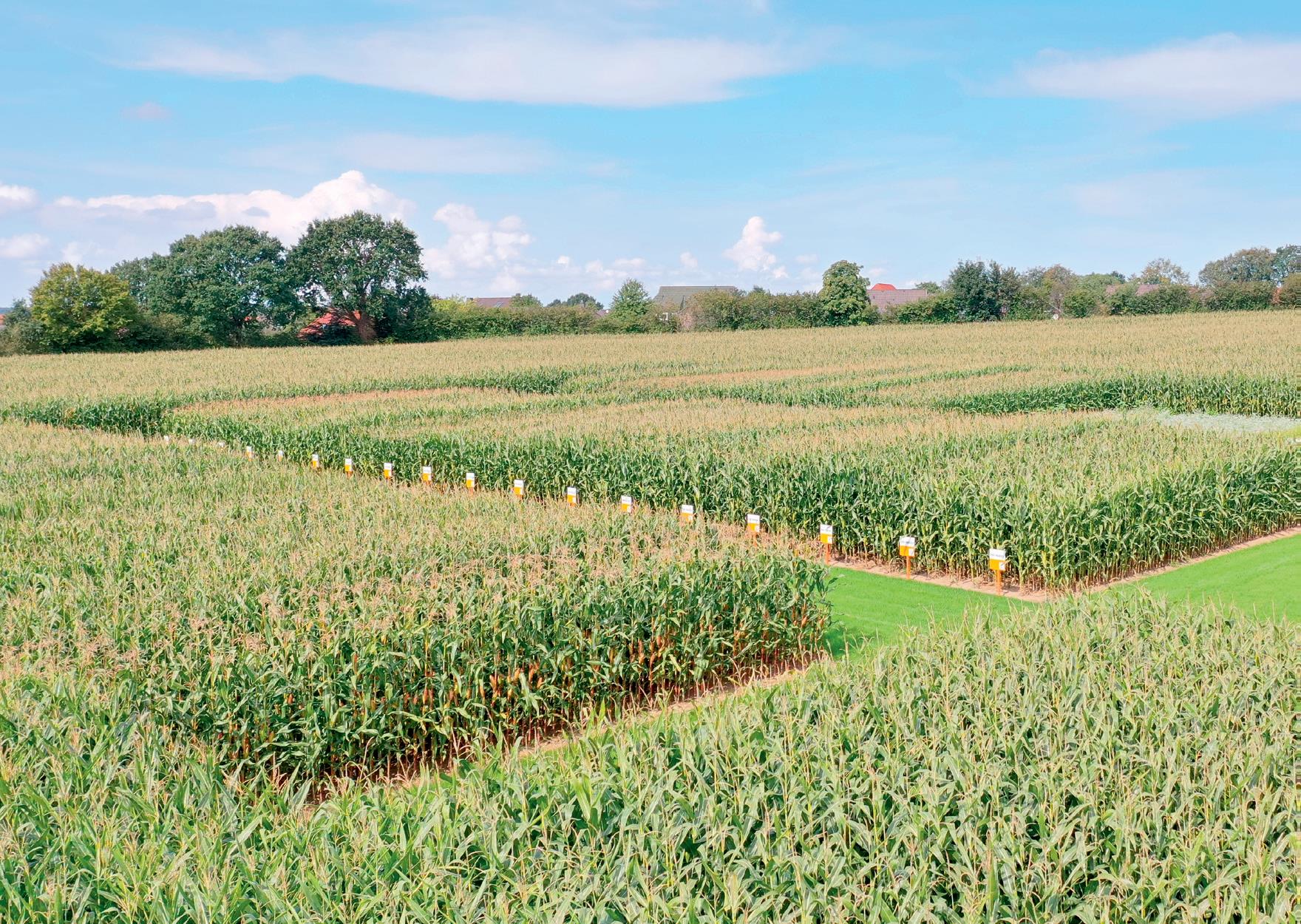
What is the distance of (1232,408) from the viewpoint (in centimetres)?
2831

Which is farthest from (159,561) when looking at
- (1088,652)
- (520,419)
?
(520,419)

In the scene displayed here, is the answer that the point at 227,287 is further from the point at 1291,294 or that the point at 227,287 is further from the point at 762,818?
the point at 1291,294

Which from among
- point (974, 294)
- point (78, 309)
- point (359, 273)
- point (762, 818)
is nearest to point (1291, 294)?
point (974, 294)

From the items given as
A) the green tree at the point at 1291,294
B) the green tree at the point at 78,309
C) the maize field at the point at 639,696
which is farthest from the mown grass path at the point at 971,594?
the green tree at the point at 1291,294

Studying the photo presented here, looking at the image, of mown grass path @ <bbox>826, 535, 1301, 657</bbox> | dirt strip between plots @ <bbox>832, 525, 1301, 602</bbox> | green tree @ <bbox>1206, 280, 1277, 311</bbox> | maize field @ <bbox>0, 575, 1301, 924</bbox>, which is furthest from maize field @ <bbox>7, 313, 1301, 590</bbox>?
green tree @ <bbox>1206, 280, 1277, 311</bbox>

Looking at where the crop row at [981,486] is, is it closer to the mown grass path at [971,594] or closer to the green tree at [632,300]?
the mown grass path at [971,594]

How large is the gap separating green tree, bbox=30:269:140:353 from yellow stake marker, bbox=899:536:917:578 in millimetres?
67943

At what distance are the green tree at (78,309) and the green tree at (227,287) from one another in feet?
27.8

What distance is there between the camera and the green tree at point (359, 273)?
80375mm

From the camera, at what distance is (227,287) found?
77.6 meters

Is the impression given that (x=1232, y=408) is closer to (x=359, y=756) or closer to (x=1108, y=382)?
(x=1108, y=382)

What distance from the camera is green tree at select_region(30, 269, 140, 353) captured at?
221 ft

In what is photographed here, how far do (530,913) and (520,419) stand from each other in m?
19.1

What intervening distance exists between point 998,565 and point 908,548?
104 cm
